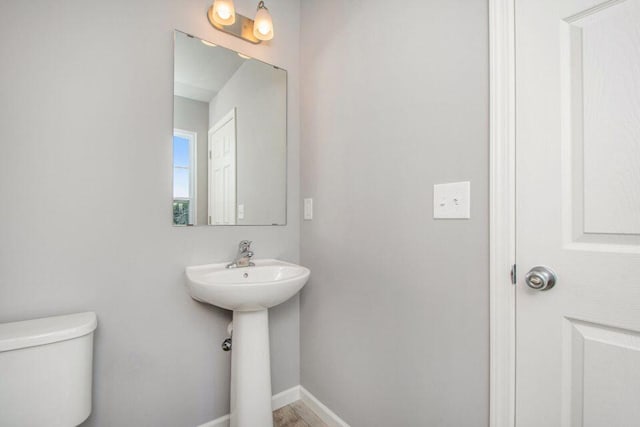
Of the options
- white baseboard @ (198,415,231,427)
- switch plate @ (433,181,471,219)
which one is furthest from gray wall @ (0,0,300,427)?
switch plate @ (433,181,471,219)

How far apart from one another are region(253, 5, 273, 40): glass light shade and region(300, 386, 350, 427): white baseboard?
2.05 metres

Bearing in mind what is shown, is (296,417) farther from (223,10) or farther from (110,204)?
(223,10)

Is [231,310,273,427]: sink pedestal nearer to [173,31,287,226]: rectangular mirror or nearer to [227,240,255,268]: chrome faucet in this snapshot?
[227,240,255,268]: chrome faucet

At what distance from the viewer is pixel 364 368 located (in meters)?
1.26

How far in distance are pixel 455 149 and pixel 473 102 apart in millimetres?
155

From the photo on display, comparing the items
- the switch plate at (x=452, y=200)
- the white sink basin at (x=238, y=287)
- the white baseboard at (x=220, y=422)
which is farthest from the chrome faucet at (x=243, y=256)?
the switch plate at (x=452, y=200)

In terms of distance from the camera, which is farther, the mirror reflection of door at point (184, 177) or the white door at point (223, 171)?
the white door at point (223, 171)

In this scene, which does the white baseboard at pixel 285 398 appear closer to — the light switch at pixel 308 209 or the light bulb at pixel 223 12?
the light switch at pixel 308 209

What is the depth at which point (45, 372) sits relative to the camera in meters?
0.89

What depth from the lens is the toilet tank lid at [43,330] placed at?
0.85 m

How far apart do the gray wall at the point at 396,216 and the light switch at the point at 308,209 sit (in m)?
0.05

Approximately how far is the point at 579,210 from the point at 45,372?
167cm


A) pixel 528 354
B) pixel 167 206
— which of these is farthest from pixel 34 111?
pixel 528 354

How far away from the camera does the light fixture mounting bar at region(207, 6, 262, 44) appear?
1440 millimetres
